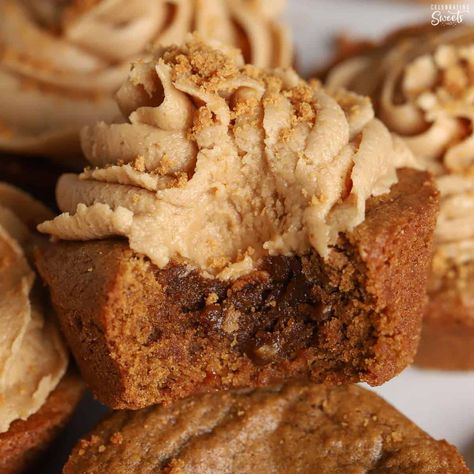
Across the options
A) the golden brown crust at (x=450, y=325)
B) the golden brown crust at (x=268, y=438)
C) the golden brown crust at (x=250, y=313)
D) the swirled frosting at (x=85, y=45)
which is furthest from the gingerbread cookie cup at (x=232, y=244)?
the swirled frosting at (x=85, y=45)

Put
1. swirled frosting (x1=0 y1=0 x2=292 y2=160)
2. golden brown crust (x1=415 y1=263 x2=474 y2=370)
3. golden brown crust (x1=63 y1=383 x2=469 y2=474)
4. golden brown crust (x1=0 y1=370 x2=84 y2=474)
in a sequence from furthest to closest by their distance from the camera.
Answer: swirled frosting (x1=0 y1=0 x2=292 y2=160)
golden brown crust (x1=415 y1=263 x2=474 y2=370)
golden brown crust (x1=0 y1=370 x2=84 y2=474)
golden brown crust (x1=63 y1=383 x2=469 y2=474)

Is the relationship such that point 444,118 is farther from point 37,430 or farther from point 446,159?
point 37,430

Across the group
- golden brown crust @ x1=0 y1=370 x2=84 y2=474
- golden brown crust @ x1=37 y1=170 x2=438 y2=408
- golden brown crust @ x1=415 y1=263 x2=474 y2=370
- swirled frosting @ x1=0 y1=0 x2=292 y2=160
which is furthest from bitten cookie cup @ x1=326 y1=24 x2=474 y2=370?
golden brown crust @ x1=0 y1=370 x2=84 y2=474

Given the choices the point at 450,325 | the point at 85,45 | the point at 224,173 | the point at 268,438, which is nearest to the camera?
the point at 224,173

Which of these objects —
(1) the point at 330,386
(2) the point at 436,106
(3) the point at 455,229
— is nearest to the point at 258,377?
(1) the point at 330,386

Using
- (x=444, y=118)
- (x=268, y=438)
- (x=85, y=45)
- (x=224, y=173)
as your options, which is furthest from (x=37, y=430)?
(x=444, y=118)

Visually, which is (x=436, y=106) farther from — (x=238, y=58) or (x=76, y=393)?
(x=76, y=393)

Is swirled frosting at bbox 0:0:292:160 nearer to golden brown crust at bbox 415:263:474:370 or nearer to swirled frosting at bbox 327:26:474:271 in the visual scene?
swirled frosting at bbox 327:26:474:271
